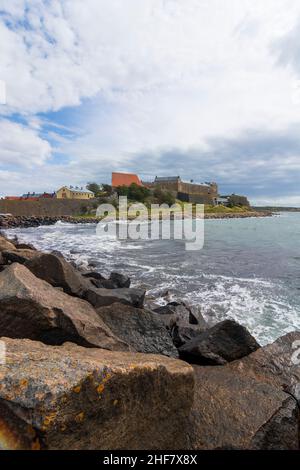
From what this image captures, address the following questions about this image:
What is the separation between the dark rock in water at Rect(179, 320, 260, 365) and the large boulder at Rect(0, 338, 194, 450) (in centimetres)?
154

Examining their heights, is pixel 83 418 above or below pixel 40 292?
below

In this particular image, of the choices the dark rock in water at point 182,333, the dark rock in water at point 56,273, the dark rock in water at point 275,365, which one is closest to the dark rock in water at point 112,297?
the dark rock in water at point 56,273

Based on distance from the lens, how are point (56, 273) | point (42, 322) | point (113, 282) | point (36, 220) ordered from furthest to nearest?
1. point (36, 220)
2. point (113, 282)
3. point (56, 273)
4. point (42, 322)

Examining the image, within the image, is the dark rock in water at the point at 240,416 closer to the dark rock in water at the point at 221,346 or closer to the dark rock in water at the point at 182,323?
the dark rock in water at the point at 221,346

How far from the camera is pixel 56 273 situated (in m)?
7.20

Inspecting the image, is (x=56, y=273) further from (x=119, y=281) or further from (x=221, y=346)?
(x=221, y=346)

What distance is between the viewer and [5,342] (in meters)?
2.57

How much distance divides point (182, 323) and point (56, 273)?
3.26 metres

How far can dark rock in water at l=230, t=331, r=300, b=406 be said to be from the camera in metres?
3.97

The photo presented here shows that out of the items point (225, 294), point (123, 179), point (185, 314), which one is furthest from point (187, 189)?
point (185, 314)

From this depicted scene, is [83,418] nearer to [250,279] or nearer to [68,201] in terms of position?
[250,279]

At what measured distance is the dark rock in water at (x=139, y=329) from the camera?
14.5 ft
